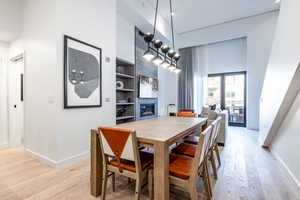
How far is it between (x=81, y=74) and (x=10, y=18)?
205 centimetres

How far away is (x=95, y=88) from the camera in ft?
9.45

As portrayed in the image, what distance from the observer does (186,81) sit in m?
6.86

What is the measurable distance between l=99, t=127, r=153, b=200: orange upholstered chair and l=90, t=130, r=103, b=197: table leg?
160 mm

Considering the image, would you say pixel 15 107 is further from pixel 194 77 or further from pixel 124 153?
pixel 194 77

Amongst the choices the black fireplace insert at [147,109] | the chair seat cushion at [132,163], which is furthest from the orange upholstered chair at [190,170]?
the black fireplace insert at [147,109]

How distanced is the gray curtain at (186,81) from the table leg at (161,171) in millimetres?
5754

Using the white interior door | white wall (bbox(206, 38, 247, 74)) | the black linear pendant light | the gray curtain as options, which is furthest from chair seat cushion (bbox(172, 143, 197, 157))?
white wall (bbox(206, 38, 247, 74))

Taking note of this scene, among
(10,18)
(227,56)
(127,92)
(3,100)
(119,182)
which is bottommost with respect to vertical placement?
(119,182)

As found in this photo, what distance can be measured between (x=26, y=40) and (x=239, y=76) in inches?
279

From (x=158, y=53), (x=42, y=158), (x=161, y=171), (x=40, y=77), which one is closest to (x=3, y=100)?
(x=40, y=77)

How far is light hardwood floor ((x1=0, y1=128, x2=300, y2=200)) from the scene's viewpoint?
168cm

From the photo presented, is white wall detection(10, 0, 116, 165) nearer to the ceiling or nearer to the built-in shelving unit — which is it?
the built-in shelving unit

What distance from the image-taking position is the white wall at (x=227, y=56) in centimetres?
617

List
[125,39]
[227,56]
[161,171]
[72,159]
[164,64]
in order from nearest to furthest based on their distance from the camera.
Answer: [161,171]
[72,159]
[164,64]
[125,39]
[227,56]
